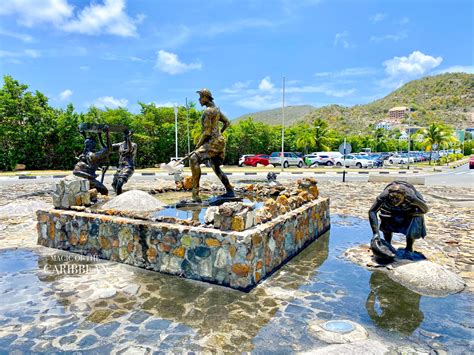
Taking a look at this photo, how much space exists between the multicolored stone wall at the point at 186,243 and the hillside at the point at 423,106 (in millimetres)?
88061

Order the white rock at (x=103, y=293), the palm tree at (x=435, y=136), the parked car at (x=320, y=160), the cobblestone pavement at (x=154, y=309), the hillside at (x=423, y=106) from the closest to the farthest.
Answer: the cobblestone pavement at (x=154, y=309), the white rock at (x=103, y=293), the parked car at (x=320, y=160), the palm tree at (x=435, y=136), the hillside at (x=423, y=106)

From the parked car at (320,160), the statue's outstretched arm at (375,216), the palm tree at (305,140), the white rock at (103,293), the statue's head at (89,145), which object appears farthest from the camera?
the palm tree at (305,140)

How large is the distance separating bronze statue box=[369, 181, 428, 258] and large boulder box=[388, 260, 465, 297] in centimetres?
44

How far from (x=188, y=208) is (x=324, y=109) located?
103775 mm

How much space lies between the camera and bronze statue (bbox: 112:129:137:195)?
31.3 ft

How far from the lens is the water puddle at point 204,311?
3.32m

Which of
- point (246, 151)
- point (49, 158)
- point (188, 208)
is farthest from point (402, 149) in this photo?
point (188, 208)

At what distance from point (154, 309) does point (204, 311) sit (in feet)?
1.85

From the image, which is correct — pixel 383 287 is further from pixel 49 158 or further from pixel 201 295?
pixel 49 158

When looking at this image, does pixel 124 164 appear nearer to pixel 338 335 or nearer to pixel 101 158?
pixel 101 158

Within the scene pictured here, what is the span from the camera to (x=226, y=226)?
462 cm

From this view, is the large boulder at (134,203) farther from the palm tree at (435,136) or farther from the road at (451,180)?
the palm tree at (435,136)

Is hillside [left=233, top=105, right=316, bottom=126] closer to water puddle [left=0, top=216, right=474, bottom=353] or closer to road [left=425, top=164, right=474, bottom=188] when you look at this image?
road [left=425, top=164, right=474, bottom=188]

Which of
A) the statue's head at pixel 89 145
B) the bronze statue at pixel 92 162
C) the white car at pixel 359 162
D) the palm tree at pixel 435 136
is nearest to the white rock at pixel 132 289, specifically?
the bronze statue at pixel 92 162
